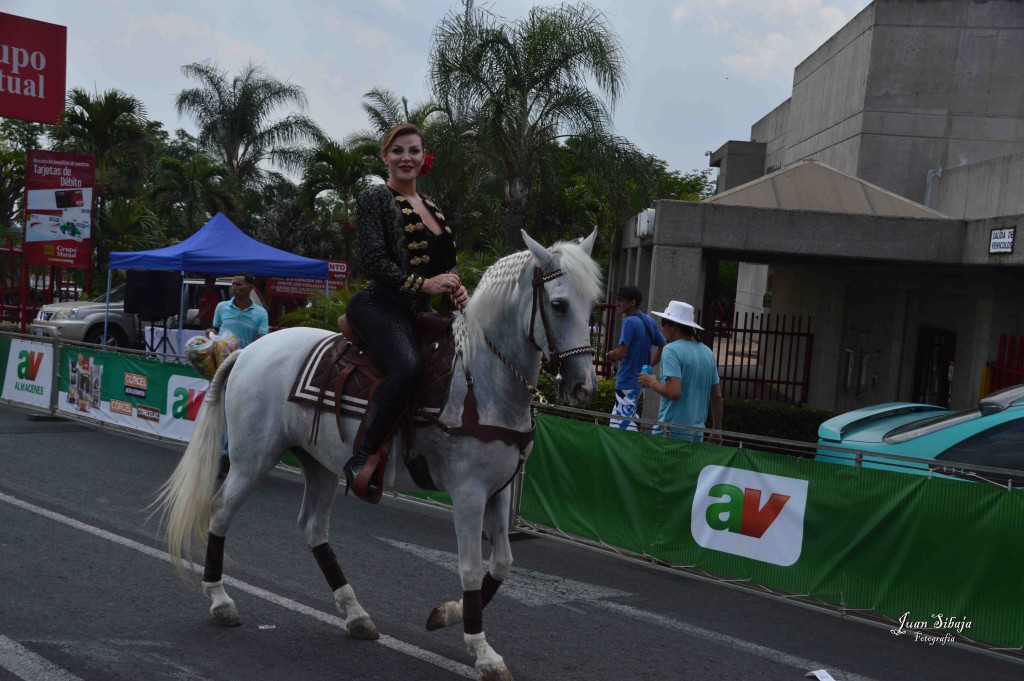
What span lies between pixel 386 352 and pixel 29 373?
11644mm

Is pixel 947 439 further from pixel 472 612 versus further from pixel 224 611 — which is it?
pixel 224 611

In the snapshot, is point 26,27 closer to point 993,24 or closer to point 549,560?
point 549,560

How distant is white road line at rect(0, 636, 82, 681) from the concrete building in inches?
394

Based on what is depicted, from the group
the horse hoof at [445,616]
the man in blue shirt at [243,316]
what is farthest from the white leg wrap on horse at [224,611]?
the man in blue shirt at [243,316]

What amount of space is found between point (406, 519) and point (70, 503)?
3.03 meters

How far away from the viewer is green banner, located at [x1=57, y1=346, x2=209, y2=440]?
39.6ft

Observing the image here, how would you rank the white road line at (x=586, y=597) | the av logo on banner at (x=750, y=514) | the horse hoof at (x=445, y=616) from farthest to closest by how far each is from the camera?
the av logo on banner at (x=750, y=514) < the white road line at (x=586, y=597) < the horse hoof at (x=445, y=616)

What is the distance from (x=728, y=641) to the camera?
19.9ft

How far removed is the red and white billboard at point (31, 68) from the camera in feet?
64.3

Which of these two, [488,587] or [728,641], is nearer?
[488,587]

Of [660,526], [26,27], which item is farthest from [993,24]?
[26,27]

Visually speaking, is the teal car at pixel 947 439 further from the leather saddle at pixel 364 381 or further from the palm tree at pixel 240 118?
the palm tree at pixel 240 118

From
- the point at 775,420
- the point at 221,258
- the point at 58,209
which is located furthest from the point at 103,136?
the point at 775,420

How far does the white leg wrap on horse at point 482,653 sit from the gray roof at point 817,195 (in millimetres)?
10933
